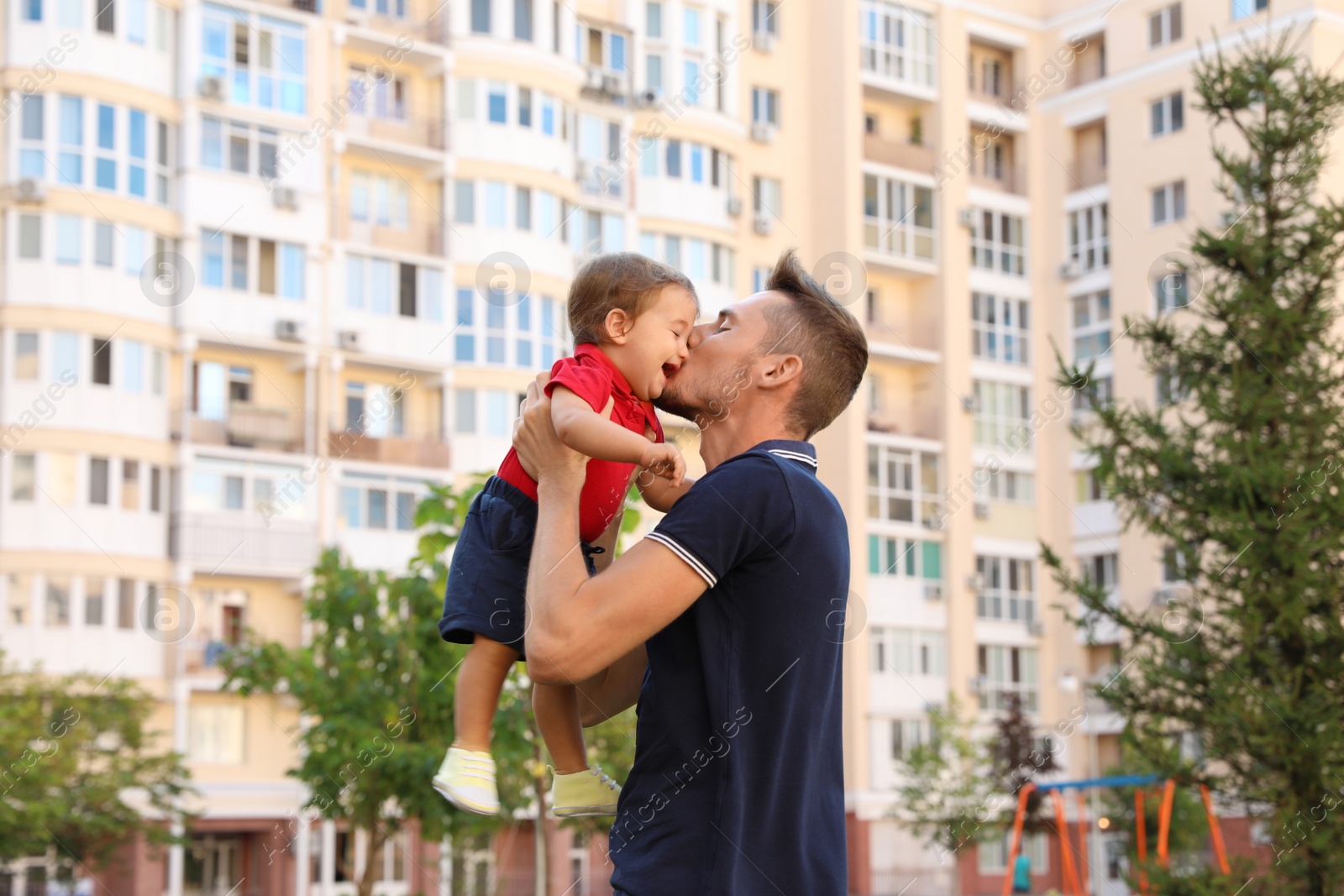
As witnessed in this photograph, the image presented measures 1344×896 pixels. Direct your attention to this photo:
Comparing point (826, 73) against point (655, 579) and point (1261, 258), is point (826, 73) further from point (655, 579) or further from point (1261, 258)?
point (655, 579)

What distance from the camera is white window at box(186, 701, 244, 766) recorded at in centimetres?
3681

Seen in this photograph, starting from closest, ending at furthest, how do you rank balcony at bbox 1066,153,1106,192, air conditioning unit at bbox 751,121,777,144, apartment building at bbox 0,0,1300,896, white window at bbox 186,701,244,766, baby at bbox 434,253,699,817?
1. baby at bbox 434,253,699,817
2. apartment building at bbox 0,0,1300,896
3. white window at bbox 186,701,244,766
4. air conditioning unit at bbox 751,121,777,144
5. balcony at bbox 1066,153,1106,192

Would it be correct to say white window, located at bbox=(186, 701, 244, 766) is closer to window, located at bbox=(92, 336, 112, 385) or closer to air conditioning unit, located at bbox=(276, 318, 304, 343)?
window, located at bbox=(92, 336, 112, 385)

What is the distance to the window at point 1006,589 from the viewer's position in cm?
4916

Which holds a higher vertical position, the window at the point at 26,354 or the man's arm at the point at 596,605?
the window at the point at 26,354

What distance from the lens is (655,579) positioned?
11.1ft

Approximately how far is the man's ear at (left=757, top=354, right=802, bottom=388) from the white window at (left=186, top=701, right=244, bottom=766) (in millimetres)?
34703

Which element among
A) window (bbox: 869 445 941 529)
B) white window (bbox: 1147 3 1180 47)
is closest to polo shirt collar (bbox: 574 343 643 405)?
window (bbox: 869 445 941 529)

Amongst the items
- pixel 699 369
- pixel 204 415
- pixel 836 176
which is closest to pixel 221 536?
pixel 204 415

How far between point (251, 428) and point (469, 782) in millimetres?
35057

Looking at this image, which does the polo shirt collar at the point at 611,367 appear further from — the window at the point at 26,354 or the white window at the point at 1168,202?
the white window at the point at 1168,202

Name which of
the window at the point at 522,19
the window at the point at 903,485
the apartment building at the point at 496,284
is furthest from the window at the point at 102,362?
the window at the point at 903,485

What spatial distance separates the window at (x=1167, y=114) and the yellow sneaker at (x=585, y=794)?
47948 mm

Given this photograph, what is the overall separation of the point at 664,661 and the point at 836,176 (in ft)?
150
